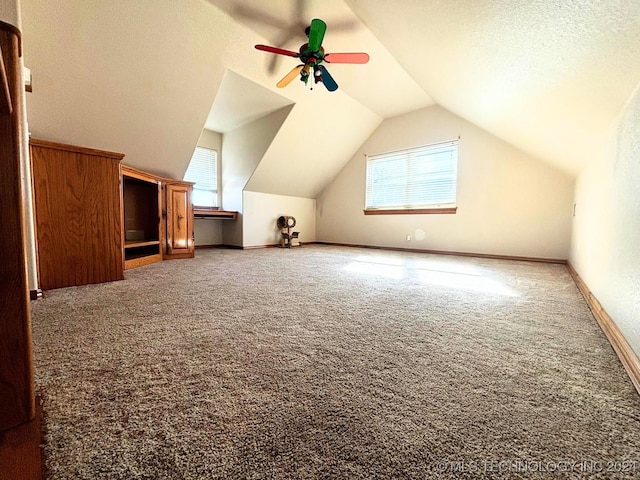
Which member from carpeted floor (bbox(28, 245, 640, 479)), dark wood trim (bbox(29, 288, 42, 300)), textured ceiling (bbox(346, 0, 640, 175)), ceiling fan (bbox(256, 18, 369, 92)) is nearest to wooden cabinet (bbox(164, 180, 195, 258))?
dark wood trim (bbox(29, 288, 42, 300))

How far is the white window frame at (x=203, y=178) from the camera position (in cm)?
464

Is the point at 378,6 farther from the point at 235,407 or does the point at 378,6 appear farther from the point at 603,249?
the point at 235,407

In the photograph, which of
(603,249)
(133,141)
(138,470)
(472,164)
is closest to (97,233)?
(133,141)

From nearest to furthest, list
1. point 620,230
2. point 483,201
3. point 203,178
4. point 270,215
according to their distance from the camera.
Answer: point 620,230 < point 483,201 < point 203,178 < point 270,215

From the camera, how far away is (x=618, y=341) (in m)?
1.00

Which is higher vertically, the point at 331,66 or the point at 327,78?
the point at 331,66

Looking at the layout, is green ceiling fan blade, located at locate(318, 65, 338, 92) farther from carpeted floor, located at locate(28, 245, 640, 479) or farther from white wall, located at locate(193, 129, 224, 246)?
white wall, located at locate(193, 129, 224, 246)

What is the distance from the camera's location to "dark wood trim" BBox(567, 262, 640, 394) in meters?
0.82

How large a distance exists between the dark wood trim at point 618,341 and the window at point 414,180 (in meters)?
2.79

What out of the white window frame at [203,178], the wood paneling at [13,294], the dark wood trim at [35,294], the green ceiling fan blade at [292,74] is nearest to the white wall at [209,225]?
the white window frame at [203,178]

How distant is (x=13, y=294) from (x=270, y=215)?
4480 mm

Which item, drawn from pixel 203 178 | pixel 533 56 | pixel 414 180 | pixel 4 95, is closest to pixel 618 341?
pixel 533 56

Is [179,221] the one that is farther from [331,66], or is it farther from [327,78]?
[331,66]

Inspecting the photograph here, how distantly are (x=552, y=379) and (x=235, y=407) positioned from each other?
0.94 metres
